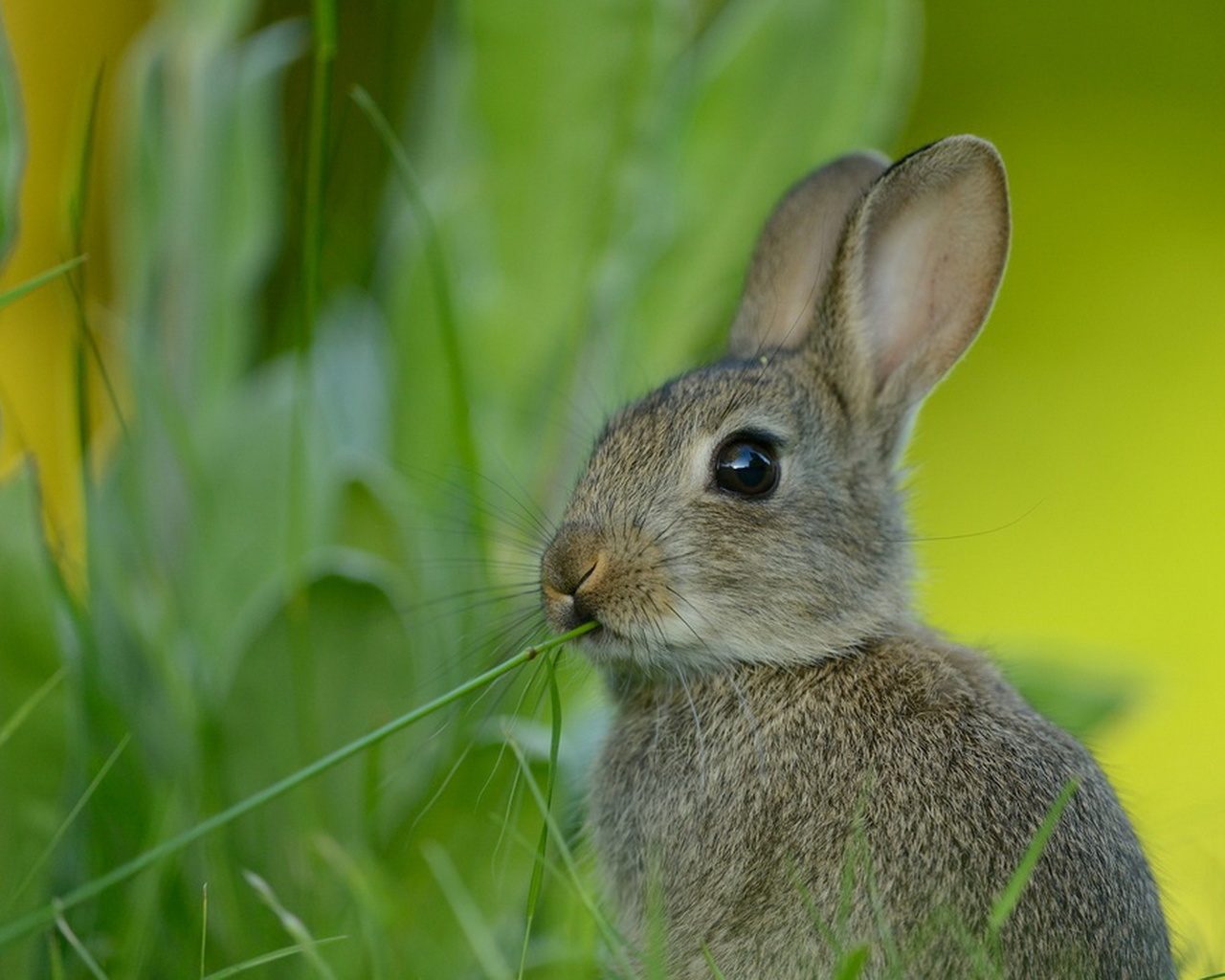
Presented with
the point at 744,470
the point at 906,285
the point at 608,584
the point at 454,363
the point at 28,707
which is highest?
the point at 906,285

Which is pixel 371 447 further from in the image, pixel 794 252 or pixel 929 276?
pixel 929 276

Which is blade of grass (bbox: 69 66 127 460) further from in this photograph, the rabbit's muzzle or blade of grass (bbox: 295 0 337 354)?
the rabbit's muzzle

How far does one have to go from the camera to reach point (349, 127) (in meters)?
4.29

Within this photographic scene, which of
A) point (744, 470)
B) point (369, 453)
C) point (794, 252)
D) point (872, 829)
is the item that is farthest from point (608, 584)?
point (369, 453)

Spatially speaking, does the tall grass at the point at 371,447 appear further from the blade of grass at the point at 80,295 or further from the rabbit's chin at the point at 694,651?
the rabbit's chin at the point at 694,651

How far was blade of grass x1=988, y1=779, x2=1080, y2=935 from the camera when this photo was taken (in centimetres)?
151

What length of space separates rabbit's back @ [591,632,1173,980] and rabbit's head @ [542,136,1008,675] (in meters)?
0.09

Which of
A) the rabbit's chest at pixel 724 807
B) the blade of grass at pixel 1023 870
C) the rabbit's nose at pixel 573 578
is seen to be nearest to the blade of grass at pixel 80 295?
the rabbit's nose at pixel 573 578

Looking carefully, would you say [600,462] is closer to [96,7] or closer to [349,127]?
[349,127]

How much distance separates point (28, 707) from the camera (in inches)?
75.8

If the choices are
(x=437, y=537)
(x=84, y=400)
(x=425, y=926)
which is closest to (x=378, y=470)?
(x=437, y=537)

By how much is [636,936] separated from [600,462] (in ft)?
2.13

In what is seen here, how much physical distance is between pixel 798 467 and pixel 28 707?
3.57ft

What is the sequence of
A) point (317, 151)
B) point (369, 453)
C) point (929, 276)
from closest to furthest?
point (317, 151)
point (929, 276)
point (369, 453)
